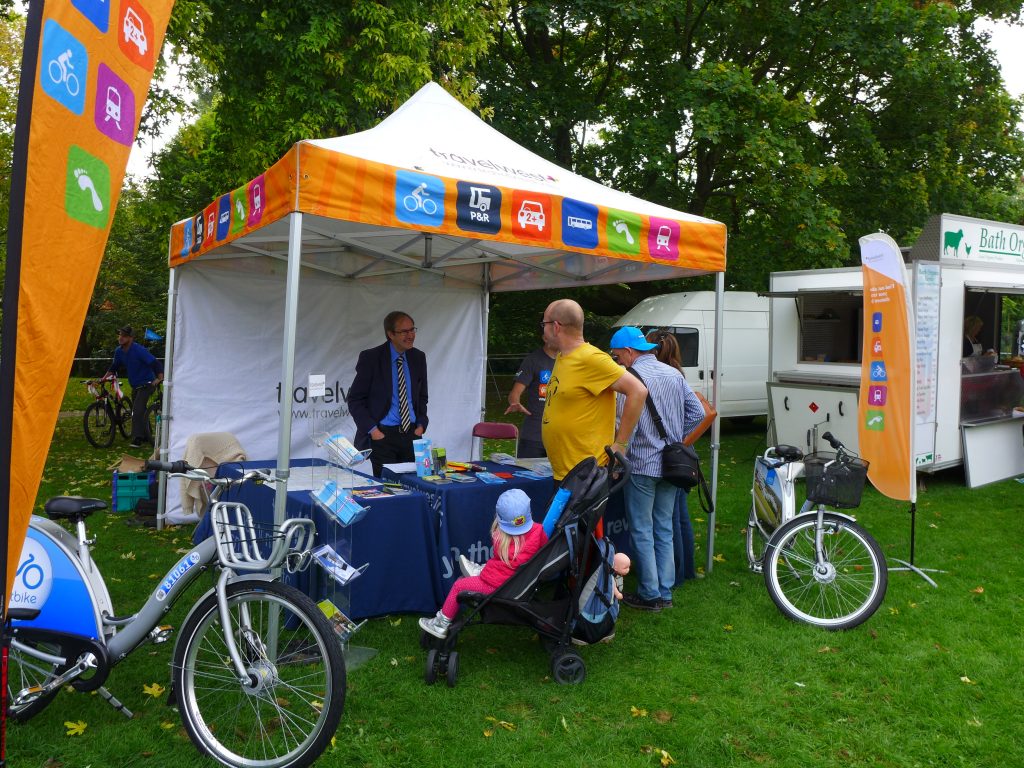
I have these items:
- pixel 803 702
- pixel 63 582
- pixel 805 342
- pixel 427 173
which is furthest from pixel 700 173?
pixel 63 582

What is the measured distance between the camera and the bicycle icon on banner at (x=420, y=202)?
12.6 feet

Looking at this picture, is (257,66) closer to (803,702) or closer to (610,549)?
(610,549)

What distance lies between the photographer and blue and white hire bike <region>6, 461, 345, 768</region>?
2668 millimetres

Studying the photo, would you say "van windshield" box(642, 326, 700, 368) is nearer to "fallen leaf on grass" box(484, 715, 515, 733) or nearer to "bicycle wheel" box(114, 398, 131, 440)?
"bicycle wheel" box(114, 398, 131, 440)

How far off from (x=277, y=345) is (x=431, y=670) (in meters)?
4.24

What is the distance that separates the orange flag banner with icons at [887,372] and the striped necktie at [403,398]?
3115 mm

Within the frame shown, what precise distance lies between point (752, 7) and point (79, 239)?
12.8 meters

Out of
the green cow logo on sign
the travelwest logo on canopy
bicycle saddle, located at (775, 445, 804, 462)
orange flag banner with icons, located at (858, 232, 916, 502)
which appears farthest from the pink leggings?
the green cow logo on sign

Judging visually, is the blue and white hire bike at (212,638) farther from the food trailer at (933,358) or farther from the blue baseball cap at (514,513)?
the food trailer at (933,358)

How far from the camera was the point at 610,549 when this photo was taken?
3742mm

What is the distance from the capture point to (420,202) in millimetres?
3879

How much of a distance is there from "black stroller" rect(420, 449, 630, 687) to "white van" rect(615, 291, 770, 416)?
843 cm

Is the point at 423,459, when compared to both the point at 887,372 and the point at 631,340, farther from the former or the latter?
the point at 887,372

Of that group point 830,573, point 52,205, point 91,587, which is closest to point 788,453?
point 830,573
